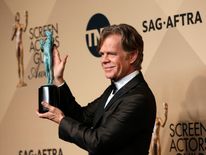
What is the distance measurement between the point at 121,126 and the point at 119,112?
5 centimetres

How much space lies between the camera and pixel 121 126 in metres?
1.46

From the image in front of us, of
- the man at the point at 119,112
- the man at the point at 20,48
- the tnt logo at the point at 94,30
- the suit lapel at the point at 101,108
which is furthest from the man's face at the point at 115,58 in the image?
the man at the point at 20,48

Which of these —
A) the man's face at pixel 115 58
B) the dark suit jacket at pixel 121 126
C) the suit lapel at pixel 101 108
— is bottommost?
the dark suit jacket at pixel 121 126

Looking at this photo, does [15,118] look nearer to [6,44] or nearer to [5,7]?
[6,44]

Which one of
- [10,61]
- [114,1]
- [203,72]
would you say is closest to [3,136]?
[10,61]

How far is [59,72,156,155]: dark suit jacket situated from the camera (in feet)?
4.78

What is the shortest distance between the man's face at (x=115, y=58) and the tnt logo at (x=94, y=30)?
2.28ft

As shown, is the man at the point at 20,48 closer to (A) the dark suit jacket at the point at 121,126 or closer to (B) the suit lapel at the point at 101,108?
(B) the suit lapel at the point at 101,108

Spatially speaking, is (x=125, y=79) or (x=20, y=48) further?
(x=20, y=48)

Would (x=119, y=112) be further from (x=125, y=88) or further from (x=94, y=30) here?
(x=94, y=30)

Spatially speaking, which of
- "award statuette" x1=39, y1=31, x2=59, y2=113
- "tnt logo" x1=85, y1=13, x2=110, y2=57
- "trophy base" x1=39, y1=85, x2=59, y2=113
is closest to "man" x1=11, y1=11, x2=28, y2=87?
"tnt logo" x1=85, y1=13, x2=110, y2=57

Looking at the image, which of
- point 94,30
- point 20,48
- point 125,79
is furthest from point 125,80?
point 20,48

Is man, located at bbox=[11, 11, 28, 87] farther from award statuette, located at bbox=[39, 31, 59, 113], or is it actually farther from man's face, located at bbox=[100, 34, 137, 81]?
man's face, located at bbox=[100, 34, 137, 81]

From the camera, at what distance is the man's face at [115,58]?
1.56 meters
